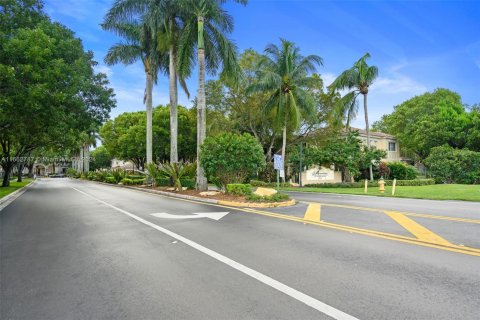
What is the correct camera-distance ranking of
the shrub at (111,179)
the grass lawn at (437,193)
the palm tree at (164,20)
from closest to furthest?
1. the grass lawn at (437,193)
2. the palm tree at (164,20)
3. the shrub at (111,179)

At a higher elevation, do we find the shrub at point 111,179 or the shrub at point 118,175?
the shrub at point 118,175

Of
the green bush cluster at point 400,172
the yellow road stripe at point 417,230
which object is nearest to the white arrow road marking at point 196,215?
the yellow road stripe at point 417,230

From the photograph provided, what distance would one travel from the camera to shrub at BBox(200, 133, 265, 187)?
15.6 meters

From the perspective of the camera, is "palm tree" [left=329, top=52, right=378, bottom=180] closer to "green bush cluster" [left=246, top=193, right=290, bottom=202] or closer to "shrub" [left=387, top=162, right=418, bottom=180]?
"shrub" [left=387, top=162, right=418, bottom=180]

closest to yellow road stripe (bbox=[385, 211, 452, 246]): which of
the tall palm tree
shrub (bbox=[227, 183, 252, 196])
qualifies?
shrub (bbox=[227, 183, 252, 196])

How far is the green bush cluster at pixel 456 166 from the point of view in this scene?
103ft

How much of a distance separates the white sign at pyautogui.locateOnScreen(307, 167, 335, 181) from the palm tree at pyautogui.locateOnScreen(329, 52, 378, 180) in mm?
3734

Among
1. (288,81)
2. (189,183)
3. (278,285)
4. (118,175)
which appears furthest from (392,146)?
(278,285)

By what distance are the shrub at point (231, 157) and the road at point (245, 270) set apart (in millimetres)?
7244

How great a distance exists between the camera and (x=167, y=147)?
44469 mm

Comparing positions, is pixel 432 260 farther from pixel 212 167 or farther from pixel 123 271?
pixel 212 167

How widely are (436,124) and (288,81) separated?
2258 cm

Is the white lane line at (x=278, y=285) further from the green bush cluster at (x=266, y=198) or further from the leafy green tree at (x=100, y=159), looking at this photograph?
the leafy green tree at (x=100, y=159)

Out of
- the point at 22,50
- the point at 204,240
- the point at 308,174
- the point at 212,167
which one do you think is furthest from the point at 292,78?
the point at 204,240
